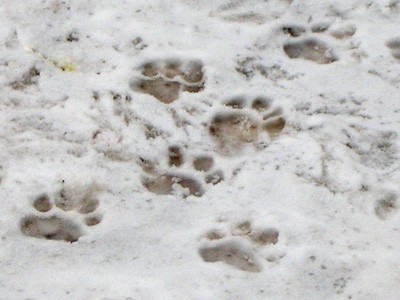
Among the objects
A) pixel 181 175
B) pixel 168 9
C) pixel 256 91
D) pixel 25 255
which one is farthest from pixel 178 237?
pixel 168 9

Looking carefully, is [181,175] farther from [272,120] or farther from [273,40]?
[273,40]

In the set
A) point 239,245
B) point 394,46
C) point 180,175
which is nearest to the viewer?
point 239,245

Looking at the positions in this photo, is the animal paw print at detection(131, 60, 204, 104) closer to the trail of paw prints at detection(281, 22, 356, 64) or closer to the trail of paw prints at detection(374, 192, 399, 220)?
the trail of paw prints at detection(281, 22, 356, 64)

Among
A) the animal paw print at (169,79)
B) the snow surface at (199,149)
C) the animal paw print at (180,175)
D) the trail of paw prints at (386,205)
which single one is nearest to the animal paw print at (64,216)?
the snow surface at (199,149)

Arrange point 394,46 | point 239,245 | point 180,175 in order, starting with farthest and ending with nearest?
point 394,46, point 180,175, point 239,245

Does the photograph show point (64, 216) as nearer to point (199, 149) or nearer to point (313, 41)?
point (199, 149)

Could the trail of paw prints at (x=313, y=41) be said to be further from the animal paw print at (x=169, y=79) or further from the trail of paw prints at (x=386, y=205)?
the trail of paw prints at (x=386, y=205)

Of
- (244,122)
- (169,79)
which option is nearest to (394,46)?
(244,122)
